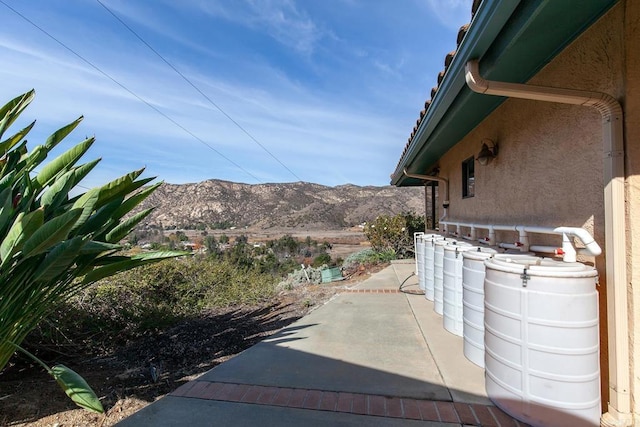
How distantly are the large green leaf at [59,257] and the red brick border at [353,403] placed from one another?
168cm

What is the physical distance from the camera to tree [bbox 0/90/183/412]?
2.22m

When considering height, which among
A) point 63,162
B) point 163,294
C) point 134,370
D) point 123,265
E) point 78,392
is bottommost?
point 134,370

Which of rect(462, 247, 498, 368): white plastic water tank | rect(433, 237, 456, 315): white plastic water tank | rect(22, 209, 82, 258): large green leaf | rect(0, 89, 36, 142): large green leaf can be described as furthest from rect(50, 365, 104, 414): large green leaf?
rect(433, 237, 456, 315): white plastic water tank

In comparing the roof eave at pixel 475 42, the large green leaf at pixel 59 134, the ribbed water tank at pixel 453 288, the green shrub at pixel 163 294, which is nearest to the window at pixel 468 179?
the ribbed water tank at pixel 453 288

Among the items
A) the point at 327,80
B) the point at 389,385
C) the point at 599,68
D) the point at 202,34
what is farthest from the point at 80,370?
the point at 327,80

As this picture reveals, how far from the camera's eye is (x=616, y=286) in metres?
2.58

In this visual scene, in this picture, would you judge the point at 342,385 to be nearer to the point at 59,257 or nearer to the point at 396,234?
the point at 59,257

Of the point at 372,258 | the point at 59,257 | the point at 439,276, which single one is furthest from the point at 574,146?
the point at 372,258

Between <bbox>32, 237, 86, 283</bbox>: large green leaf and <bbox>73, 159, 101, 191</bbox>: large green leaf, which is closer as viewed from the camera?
<bbox>32, 237, 86, 283</bbox>: large green leaf

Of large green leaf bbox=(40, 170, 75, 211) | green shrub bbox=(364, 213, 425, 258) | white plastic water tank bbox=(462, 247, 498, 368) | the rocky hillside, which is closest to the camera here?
large green leaf bbox=(40, 170, 75, 211)

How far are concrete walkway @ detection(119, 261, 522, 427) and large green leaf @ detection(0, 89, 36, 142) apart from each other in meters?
2.86

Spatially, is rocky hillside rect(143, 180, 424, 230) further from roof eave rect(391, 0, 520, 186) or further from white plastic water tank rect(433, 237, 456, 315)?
roof eave rect(391, 0, 520, 186)

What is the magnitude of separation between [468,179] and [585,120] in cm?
426

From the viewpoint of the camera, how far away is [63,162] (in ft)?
9.95
